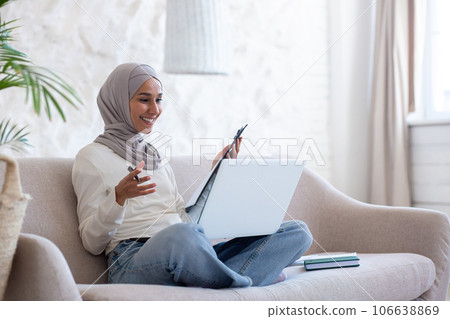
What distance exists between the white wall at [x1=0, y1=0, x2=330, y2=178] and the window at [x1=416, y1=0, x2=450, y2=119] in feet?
2.07

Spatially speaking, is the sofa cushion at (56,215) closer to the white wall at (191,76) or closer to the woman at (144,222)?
the woman at (144,222)

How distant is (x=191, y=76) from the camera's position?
2996 mm

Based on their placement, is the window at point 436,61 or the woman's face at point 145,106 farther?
the window at point 436,61

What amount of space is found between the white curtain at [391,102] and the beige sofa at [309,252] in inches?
37.8

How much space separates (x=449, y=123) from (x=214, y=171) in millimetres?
1991

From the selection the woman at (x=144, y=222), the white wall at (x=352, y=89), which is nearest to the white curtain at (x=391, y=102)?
the white wall at (x=352, y=89)

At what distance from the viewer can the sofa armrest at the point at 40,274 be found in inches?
49.7

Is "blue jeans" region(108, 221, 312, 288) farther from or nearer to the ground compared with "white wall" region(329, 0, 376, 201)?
nearer to the ground

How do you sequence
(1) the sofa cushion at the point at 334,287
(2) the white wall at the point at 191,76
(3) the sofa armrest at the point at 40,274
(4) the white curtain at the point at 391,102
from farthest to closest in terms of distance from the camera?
(4) the white curtain at the point at 391,102 < (2) the white wall at the point at 191,76 < (1) the sofa cushion at the point at 334,287 < (3) the sofa armrest at the point at 40,274

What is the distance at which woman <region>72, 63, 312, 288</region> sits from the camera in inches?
58.5

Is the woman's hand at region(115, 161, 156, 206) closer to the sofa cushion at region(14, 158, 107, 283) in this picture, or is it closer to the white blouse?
the white blouse

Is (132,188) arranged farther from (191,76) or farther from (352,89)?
(352,89)

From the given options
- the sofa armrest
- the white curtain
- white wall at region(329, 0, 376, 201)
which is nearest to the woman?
the sofa armrest
